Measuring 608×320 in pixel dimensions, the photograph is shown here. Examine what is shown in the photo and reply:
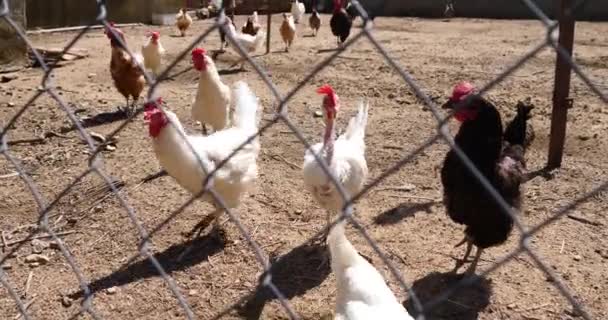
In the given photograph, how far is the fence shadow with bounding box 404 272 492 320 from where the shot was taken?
2.76 meters

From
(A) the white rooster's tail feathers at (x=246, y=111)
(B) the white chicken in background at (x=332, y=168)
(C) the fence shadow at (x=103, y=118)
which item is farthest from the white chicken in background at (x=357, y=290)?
(C) the fence shadow at (x=103, y=118)

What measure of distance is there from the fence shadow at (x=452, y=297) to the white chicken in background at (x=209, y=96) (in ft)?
6.93

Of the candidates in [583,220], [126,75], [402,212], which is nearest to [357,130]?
[402,212]

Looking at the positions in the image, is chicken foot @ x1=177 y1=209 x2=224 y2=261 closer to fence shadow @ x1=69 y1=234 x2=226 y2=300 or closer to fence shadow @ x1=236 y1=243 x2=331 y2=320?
fence shadow @ x1=69 y1=234 x2=226 y2=300

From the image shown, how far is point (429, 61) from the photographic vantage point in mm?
7992

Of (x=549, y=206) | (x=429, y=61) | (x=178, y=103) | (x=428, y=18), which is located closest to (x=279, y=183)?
(x=549, y=206)

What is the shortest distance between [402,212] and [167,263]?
141cm

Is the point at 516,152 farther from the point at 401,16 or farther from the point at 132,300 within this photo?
the point at 401,16

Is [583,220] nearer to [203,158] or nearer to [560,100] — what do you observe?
[560,100]

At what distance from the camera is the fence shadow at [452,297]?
9.06ft

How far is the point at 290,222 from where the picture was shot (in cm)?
366

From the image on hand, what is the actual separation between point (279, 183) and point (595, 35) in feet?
26.3

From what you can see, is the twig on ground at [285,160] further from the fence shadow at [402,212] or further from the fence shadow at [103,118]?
the fence shadow at [103,118]

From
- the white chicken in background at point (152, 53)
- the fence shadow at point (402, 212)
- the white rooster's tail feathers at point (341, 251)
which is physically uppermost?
the white rooster's tail feathers at point (341, 251)
